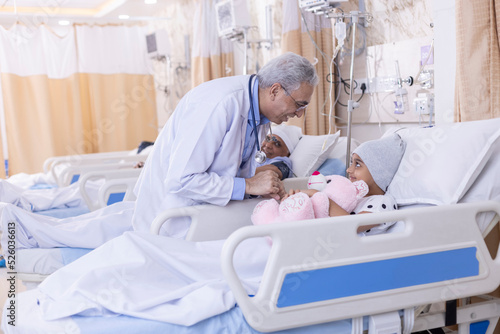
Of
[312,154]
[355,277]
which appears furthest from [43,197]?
[355,277]

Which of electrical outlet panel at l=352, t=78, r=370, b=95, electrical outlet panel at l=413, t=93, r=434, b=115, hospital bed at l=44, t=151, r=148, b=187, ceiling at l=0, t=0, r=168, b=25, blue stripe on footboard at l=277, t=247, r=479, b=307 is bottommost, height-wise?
hospital bed at l=44, t=151, r=148, b=187

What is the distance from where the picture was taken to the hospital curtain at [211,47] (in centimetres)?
492

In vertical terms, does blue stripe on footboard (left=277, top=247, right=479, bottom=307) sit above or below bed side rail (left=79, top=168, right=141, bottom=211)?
above

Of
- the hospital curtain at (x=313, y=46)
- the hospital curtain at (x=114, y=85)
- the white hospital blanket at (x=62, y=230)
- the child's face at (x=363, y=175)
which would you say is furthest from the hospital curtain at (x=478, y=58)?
the hospital curtain at (x=114, y=85)

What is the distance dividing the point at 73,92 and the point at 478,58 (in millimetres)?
4748

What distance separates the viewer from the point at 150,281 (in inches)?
56.4

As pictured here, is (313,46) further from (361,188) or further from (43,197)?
(43,197)

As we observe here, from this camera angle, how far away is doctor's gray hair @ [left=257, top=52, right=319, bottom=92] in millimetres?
1794

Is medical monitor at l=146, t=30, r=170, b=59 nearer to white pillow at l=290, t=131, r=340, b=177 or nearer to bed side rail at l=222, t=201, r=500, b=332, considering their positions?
white pillow at l=290, t=131, r=340, b=177

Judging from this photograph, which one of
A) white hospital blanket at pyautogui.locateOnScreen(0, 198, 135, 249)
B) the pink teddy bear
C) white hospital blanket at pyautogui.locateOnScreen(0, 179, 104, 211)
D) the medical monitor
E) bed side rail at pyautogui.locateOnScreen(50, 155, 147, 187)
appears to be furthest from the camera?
the medical monitor

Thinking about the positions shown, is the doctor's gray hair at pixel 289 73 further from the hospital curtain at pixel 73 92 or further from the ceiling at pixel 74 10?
the hospital curtain at pixel 73 92

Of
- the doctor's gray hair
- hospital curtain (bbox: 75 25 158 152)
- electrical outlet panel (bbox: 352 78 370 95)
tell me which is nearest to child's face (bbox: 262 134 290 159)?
electrical outlet panel (bbox: 352 78 370 95)

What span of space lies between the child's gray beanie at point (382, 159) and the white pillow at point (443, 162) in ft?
0.08

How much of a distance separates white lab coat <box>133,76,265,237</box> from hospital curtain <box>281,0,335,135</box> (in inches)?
62.8
